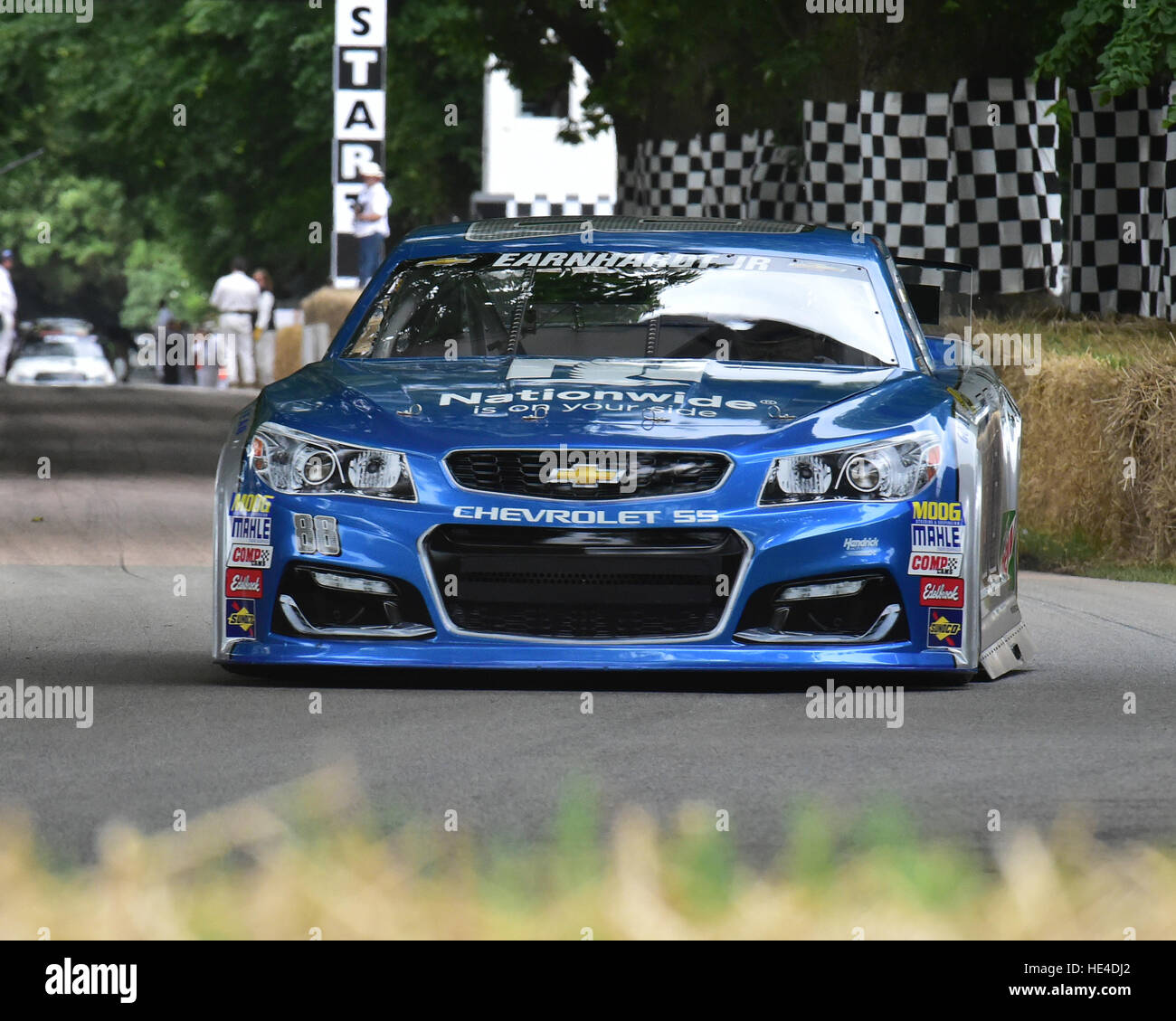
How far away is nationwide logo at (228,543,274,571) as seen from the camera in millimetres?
6820

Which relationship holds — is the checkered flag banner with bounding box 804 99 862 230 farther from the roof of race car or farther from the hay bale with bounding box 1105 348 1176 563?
the roof of race car

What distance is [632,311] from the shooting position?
7.82m

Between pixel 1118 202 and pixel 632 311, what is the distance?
404 inches

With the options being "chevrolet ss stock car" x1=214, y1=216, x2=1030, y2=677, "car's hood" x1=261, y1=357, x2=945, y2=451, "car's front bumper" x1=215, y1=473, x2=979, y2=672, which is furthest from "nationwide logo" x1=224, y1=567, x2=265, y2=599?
"car's hood" x1=261, y1=357, x2=945, y2=451

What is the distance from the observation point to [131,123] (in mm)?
48750

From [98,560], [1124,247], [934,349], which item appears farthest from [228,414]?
[934,349]

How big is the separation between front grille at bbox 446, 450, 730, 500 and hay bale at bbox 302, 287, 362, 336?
1983 centimetres

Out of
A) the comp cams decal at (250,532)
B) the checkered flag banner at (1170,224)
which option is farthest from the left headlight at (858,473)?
the checkered flag banner at (1170,224)

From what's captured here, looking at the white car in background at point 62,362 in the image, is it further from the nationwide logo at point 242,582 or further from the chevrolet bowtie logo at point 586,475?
the chevrolet bowtie logo at point 586,475

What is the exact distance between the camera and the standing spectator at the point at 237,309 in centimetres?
3288

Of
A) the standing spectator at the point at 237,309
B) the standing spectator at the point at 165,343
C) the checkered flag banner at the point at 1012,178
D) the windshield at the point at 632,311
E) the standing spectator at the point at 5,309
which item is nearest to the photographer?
the windshield at the point at 632,311

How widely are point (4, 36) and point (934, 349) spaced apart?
3986cm

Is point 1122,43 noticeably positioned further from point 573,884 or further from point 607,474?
point 573,884
